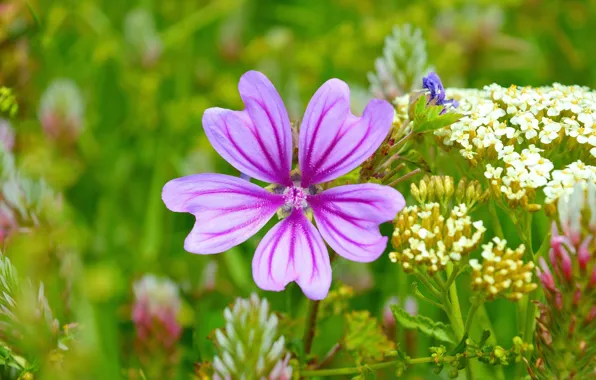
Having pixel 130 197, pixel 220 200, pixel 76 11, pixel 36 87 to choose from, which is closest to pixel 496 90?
pixel 220 200

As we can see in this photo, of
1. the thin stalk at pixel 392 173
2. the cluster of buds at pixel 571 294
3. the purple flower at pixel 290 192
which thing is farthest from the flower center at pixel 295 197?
the cluster of buds at pixel 571 294

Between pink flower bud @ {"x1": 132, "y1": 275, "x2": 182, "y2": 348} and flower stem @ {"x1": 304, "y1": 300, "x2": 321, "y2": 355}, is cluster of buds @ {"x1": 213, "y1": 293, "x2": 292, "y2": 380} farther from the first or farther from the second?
pink flower bud @ {"x1": 132, "y1": 275, "x2": 182, "y2": 348}

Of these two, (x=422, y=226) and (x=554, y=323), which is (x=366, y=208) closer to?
(x=422, y=226)

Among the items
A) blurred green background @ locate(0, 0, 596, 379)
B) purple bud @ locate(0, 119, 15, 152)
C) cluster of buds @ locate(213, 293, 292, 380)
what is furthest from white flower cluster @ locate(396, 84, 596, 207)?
purple bud @ locate(0, 119, 15, 152)

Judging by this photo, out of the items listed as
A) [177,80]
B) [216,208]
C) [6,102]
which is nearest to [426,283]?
[216,208]

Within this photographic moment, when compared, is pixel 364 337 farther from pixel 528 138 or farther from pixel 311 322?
pixel 528 138

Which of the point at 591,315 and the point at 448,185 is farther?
the point at 448,185

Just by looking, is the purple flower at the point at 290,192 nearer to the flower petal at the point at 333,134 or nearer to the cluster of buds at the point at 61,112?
the flower petal at the point at 333,134
